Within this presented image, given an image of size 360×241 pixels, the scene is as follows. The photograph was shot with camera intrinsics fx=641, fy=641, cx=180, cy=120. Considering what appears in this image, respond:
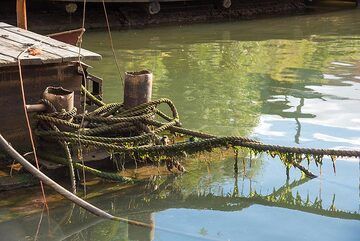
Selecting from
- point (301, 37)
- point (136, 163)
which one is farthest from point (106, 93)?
point (301, 37)

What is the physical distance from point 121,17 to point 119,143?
11.4 metres

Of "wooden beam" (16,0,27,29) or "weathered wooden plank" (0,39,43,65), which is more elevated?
"wooden beam" (16,0,27,29)

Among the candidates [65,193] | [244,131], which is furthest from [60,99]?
[244,131]

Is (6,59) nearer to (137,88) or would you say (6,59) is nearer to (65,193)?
(137,88)

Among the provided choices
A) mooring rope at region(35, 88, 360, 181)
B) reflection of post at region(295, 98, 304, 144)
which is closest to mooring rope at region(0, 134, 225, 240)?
mooring rope at region(35, 88, 360, 181)

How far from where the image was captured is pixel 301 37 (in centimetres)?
1503

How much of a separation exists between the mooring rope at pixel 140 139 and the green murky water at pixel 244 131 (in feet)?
1.02

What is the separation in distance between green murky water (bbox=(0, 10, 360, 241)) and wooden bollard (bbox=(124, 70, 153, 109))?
0.79 meters

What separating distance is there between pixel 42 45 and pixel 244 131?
249cm

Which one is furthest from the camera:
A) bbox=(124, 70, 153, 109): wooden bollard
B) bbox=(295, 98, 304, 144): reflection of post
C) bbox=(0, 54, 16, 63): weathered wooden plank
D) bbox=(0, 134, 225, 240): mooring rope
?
bbox=(295, 98, 304, 144): reflection of post

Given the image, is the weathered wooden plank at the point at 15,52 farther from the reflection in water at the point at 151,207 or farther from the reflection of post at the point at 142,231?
the reflection of post at the point at 142,231

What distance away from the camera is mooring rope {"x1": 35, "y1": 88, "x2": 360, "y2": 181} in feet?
17.7

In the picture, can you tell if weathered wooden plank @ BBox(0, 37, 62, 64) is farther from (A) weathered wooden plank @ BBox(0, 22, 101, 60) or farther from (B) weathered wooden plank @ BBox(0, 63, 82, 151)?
(A) weathered wooden plank @ BBox(0, 22, 101, 60)

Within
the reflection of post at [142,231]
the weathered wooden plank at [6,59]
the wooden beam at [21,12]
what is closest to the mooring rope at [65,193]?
the reflection of post at [142,231]
